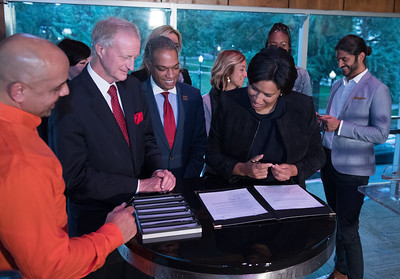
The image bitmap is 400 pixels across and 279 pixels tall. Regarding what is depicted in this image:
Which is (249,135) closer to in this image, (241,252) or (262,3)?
(241,252)

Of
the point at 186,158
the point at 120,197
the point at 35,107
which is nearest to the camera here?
the point at 35,107

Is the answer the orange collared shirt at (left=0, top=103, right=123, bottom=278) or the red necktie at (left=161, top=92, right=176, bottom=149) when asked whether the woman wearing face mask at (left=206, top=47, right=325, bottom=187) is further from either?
the orange collared shirt at (left=0, top=103, right=123, bottom=278)

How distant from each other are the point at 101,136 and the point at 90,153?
10 cm

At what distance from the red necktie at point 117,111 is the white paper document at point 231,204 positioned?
0.56 meters

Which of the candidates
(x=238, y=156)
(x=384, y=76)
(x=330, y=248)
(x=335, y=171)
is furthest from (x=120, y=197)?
(x=384, y=76)

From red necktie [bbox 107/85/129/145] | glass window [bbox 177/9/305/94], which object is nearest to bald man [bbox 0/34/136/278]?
red necktie [bbox 107/85/129/145]

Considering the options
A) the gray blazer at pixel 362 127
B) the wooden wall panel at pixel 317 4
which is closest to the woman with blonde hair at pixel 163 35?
the gray blazer at pixel 362 127

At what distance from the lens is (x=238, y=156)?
209cm

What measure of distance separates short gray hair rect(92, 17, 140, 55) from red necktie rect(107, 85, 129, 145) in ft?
0.74

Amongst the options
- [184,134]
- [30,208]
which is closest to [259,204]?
[30,208]

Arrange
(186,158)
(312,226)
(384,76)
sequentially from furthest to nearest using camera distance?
1. (384,76)
2. (186,158)
3. (312,226)

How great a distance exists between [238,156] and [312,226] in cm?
70

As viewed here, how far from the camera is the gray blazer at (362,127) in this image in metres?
2.65

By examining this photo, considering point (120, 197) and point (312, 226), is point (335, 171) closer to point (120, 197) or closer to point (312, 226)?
point (312, 226)
